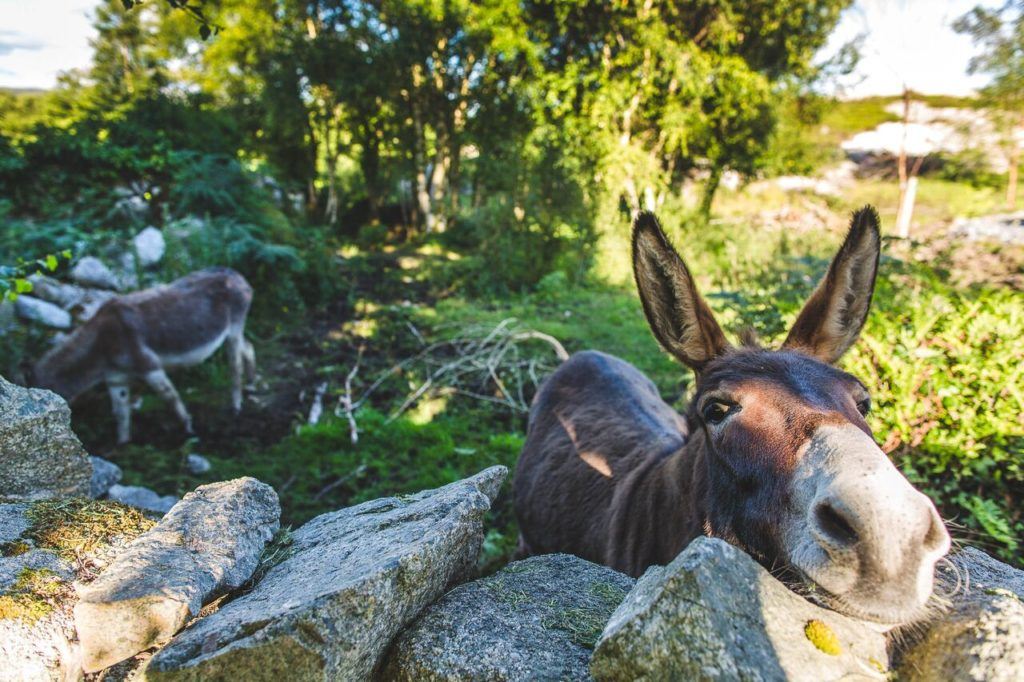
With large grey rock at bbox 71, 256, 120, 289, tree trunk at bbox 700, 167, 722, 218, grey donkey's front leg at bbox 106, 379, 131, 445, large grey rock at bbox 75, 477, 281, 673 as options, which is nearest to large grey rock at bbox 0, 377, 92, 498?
large grey rock at bbox 75, 477, 281, 673

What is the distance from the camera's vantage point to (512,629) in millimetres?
1523

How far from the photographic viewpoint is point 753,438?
1.66 m

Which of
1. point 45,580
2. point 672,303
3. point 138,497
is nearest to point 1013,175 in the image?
point 672,303

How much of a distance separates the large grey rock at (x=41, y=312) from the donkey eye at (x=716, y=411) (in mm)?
8057

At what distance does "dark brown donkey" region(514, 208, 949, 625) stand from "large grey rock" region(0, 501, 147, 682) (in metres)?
1.96

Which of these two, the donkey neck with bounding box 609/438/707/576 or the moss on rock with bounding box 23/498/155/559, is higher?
the moss on rock with bounding box 23/498/155/559

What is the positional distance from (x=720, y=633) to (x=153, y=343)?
289 inches

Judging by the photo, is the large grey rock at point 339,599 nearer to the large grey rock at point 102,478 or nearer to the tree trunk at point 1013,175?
the large grey rock at point 102,478

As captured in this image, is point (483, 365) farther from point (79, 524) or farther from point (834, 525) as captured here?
point (834, 525)

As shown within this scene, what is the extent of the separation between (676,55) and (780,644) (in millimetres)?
18851

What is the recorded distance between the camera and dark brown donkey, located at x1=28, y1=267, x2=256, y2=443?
595 centimetres

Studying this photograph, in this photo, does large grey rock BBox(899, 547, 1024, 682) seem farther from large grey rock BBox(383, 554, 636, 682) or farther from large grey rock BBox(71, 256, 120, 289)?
large grey rock BBox(71, 256, 120, 289)

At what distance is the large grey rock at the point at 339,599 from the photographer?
119 cm

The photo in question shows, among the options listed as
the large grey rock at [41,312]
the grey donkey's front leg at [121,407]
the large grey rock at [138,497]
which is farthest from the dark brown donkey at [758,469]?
the large grey rock at [41,312]
